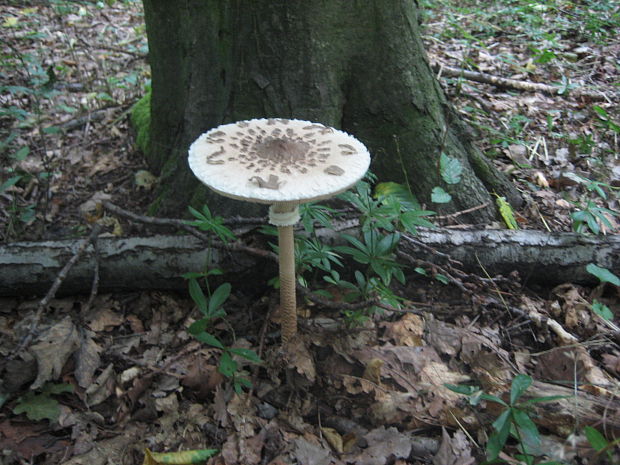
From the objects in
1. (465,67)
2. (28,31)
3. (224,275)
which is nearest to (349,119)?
(224,275)

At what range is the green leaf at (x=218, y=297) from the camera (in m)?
2.42

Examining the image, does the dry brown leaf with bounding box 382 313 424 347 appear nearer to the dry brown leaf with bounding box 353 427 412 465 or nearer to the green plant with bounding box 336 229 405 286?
the green plant with bounding box 336 229 405 286

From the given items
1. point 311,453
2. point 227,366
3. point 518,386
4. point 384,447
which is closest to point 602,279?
point 518,386

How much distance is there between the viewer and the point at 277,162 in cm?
212

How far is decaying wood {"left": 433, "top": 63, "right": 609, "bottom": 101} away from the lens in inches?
213

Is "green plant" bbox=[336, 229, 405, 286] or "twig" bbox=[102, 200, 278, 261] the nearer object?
"green plant" bbox=[336, 229, 405, 286]

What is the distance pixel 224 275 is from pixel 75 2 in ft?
27.0

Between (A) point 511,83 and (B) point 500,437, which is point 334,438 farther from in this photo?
(A) point 511,83

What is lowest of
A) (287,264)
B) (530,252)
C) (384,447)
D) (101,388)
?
(101,388)

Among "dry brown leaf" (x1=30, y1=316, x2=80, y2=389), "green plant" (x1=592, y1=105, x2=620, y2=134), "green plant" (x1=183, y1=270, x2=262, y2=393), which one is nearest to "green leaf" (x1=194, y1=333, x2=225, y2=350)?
"green plant" (x1=183, y1=270, x2=262, y2=393)

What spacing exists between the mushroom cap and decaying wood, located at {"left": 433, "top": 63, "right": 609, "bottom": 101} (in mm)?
3671

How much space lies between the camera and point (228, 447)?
2.29 m

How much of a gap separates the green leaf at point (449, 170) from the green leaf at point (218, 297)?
1754mm

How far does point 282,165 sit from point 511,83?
4.76 m
